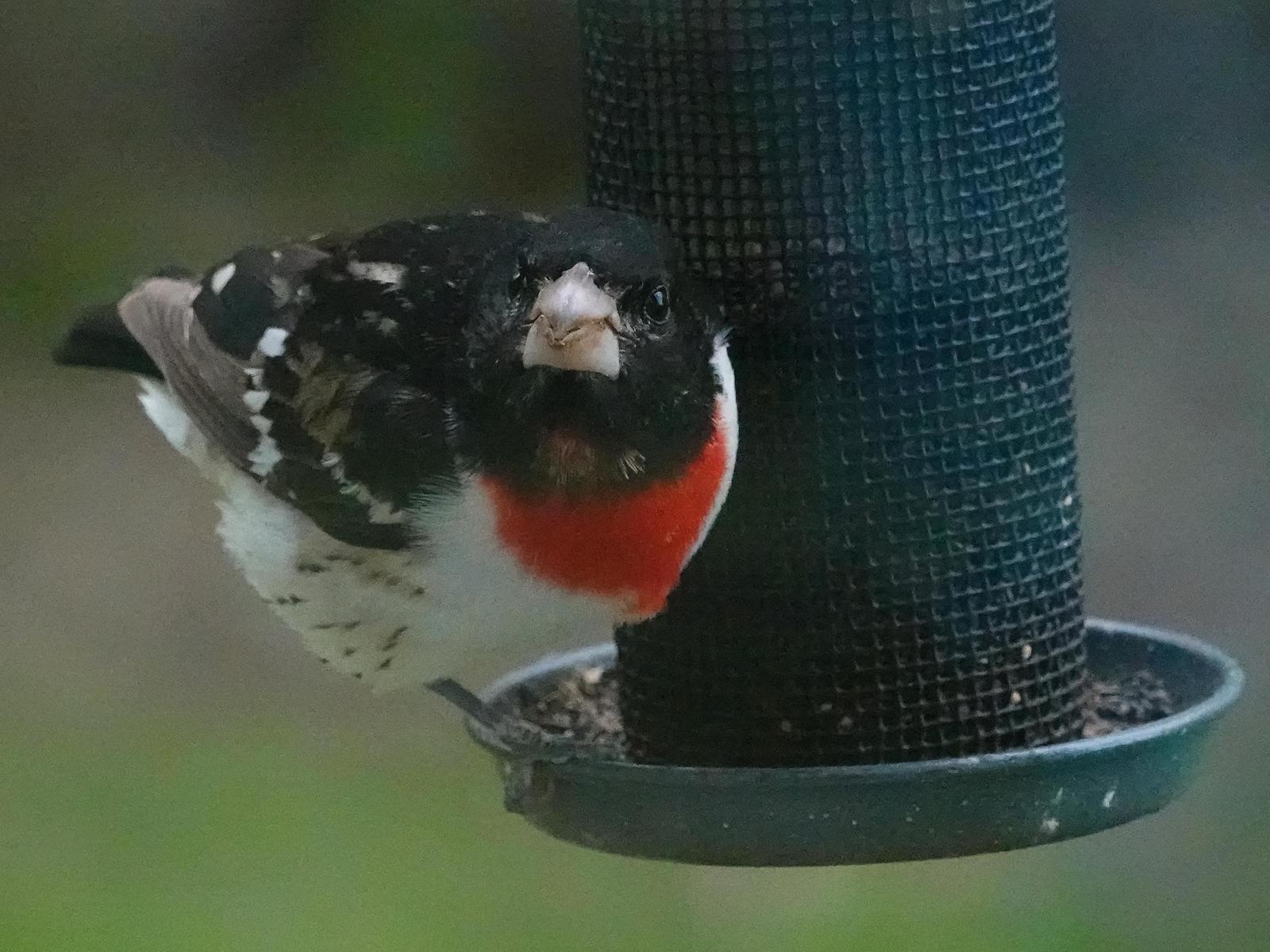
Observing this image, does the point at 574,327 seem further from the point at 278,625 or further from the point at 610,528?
the point at 278,625

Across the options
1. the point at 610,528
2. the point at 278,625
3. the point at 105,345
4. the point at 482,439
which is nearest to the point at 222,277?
the point at 105,345

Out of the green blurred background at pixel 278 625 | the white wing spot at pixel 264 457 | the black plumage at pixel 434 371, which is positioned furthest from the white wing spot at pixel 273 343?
the green blurred background at pixel 278 625

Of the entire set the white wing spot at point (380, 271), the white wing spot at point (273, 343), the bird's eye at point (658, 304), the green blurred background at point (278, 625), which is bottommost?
the green blurred background at point (278, 625)

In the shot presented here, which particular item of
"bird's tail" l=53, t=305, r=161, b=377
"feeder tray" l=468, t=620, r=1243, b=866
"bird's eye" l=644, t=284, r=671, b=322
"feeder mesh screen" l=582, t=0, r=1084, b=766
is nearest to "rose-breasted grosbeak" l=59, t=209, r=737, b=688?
"bird's eye" l=644, t=284, r=671, b=322

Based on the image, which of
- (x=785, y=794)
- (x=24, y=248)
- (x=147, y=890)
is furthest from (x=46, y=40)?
(x=785, y=794)

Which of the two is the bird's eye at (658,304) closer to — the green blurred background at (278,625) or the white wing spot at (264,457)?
the white wing spot at (264,457)
